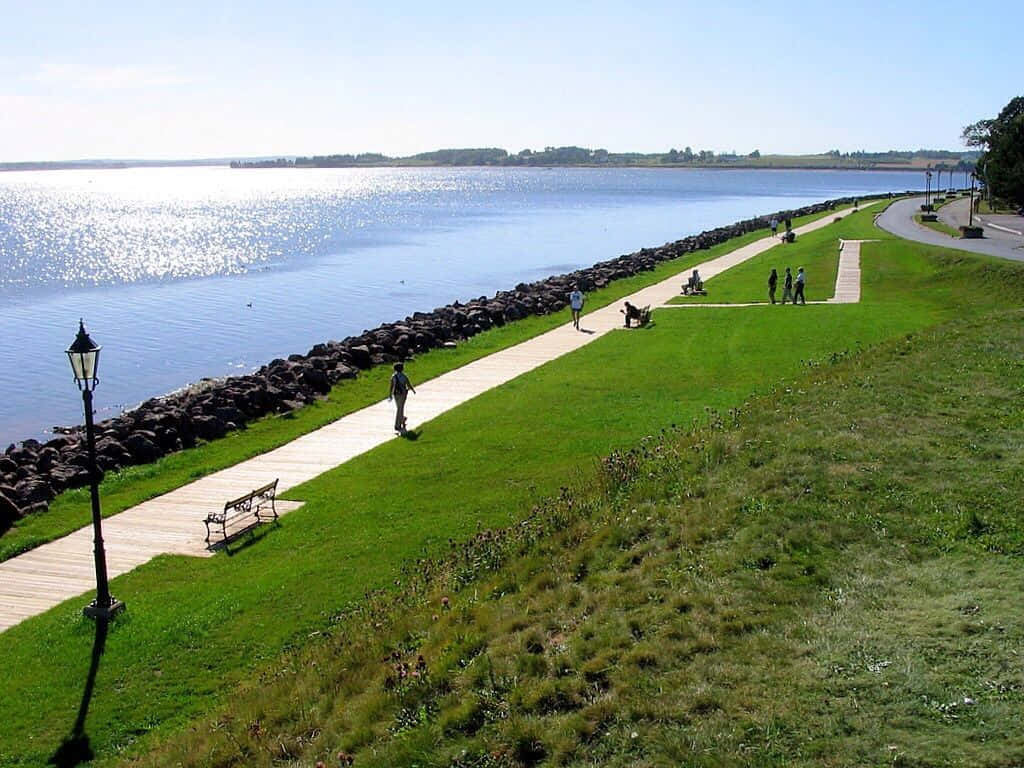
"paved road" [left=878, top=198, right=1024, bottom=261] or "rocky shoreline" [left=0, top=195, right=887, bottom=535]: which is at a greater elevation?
"paved road" [left=878, top=198, right=1024, bottom=261]

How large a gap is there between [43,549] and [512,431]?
27.4 feet

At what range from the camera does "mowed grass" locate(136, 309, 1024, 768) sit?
7.07 metres

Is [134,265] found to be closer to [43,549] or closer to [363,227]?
[363,227]

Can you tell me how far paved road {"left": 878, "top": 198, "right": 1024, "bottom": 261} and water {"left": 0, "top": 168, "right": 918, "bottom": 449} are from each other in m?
20.3

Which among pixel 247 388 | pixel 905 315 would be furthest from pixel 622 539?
→ pixel 905 315

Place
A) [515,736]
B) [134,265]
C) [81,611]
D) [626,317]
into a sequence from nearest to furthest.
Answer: [515,736]
[81,611]
[626,317]
[134,265]

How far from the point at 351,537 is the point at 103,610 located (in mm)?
3487

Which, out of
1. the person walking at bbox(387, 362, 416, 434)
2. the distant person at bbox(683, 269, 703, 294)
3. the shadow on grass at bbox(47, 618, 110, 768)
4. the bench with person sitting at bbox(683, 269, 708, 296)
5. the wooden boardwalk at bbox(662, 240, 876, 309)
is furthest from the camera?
the distant person at bbox(683, 269, 703, 294)

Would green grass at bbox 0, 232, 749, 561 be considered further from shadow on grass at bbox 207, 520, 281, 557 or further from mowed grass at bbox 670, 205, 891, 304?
mowed grass at bbox 670, 205, 891, 304

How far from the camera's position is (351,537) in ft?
46.8

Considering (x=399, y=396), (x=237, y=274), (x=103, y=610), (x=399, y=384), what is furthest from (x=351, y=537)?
(x=237, y=274)

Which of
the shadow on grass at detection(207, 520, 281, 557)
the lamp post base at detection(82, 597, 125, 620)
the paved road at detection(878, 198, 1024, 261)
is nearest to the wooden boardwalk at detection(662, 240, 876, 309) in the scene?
the paved road at detection(878, 198, 1024, 261)

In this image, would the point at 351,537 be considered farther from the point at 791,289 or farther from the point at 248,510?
the point at 791,289

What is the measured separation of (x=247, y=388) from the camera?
24828 millimetres
